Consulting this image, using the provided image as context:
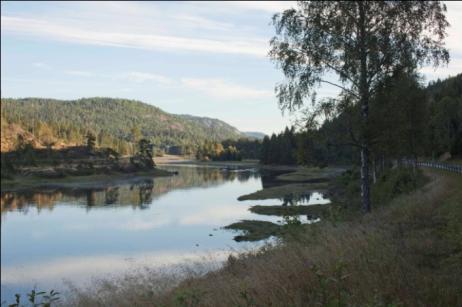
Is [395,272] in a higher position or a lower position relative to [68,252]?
higher

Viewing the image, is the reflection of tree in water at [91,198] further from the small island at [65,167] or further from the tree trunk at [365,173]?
the tree trunk at [365,173]

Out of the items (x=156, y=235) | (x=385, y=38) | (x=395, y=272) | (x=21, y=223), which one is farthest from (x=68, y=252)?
(x=395, y=272)

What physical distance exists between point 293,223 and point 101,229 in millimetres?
45096

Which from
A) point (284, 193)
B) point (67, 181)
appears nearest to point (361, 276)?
point (284, 193)

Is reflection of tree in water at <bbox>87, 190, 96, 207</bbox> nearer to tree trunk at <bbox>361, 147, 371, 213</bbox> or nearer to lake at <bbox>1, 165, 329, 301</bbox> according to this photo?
lake at <bbox>1, 165, 329, 301</bbox>

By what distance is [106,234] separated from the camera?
54125 mm

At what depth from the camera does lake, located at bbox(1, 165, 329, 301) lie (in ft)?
123

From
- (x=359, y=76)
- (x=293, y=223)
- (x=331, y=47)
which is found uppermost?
(x=331, y=47)

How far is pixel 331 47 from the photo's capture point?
2155 cm

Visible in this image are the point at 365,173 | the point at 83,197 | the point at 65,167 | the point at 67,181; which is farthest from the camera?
the point at 65,167

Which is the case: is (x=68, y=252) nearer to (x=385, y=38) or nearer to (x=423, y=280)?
(x=385, y=38)

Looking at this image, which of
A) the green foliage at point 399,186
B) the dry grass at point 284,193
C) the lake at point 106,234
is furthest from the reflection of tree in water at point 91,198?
the green foliage at point 399,186

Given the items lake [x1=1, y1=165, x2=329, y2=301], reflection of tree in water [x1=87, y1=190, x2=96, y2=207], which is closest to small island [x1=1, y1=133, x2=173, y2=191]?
reflection of tree in water [x1=87, y1=190, x2=96, y2=207]

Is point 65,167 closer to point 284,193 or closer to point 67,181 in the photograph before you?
point 67,181
